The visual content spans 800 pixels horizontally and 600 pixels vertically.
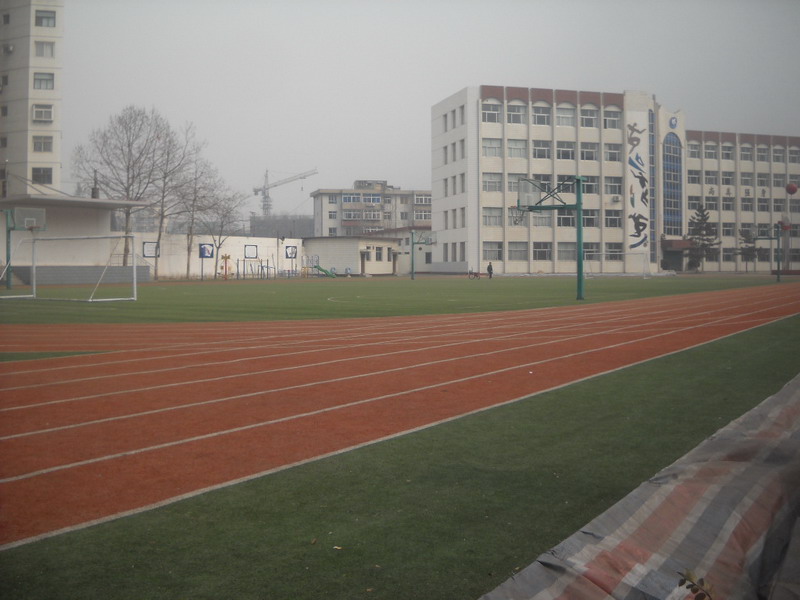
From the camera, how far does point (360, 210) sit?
107875mm

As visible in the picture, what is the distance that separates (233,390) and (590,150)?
213 feet

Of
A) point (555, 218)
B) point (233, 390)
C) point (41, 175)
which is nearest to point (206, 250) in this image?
point (41, 175)

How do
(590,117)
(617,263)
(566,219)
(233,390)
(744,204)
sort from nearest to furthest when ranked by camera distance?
(233,390) < (744,204) < (566,219) < (590,117) < (617,263)

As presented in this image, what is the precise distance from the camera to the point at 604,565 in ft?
8.20

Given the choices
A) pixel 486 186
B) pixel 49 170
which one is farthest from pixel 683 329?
pixel 486 186

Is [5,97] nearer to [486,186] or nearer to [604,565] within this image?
[604,565]

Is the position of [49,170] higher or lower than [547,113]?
lower

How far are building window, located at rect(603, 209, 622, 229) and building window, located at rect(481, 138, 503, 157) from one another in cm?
1208

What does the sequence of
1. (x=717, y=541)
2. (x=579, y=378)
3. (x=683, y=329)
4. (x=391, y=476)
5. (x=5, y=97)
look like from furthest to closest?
(x=683, y=329) → (x=5, y=97) → (x=579, y=378) → (x=391, y=476) → (x=717, y=541)

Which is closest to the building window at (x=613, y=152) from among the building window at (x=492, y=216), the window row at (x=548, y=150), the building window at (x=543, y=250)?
the window row at (x=548, y=150)

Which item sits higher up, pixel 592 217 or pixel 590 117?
pixel 590 117

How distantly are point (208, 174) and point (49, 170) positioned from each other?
1698 centimetres

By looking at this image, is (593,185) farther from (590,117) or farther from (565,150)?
(590,117)

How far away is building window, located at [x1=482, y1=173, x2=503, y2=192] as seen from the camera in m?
65.5
